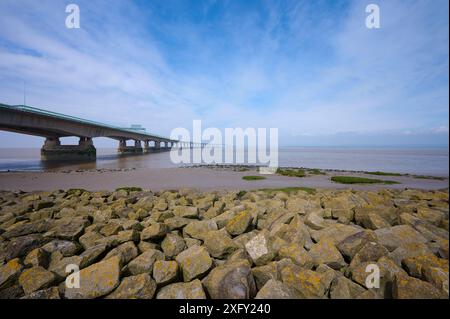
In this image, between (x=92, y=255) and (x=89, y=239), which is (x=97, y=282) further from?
(x=89, y=239)

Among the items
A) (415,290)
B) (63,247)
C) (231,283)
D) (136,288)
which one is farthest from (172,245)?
(415,290)

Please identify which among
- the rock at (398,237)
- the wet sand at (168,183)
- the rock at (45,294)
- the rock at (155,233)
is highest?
the rock at (398,237)

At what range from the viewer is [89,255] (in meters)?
3.58

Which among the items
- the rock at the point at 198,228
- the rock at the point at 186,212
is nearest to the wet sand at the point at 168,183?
the rock at the point at 186,212

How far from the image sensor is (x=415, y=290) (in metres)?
2.41

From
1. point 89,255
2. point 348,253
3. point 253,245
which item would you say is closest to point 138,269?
point 89,255

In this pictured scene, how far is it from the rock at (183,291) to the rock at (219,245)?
3.18ft

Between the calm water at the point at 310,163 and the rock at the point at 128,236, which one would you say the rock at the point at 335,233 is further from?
the rock at the point at 128,236

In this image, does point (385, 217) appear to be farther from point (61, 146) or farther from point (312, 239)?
point (61, 146)

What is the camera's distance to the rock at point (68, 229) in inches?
174

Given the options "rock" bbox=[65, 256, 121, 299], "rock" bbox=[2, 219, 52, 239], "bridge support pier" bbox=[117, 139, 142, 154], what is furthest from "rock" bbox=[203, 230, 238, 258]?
"bridge support pier" bbox=[117, 139, 142, 154]

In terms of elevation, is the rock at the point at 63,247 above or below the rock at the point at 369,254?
below

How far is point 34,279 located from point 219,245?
2655 millimetres
